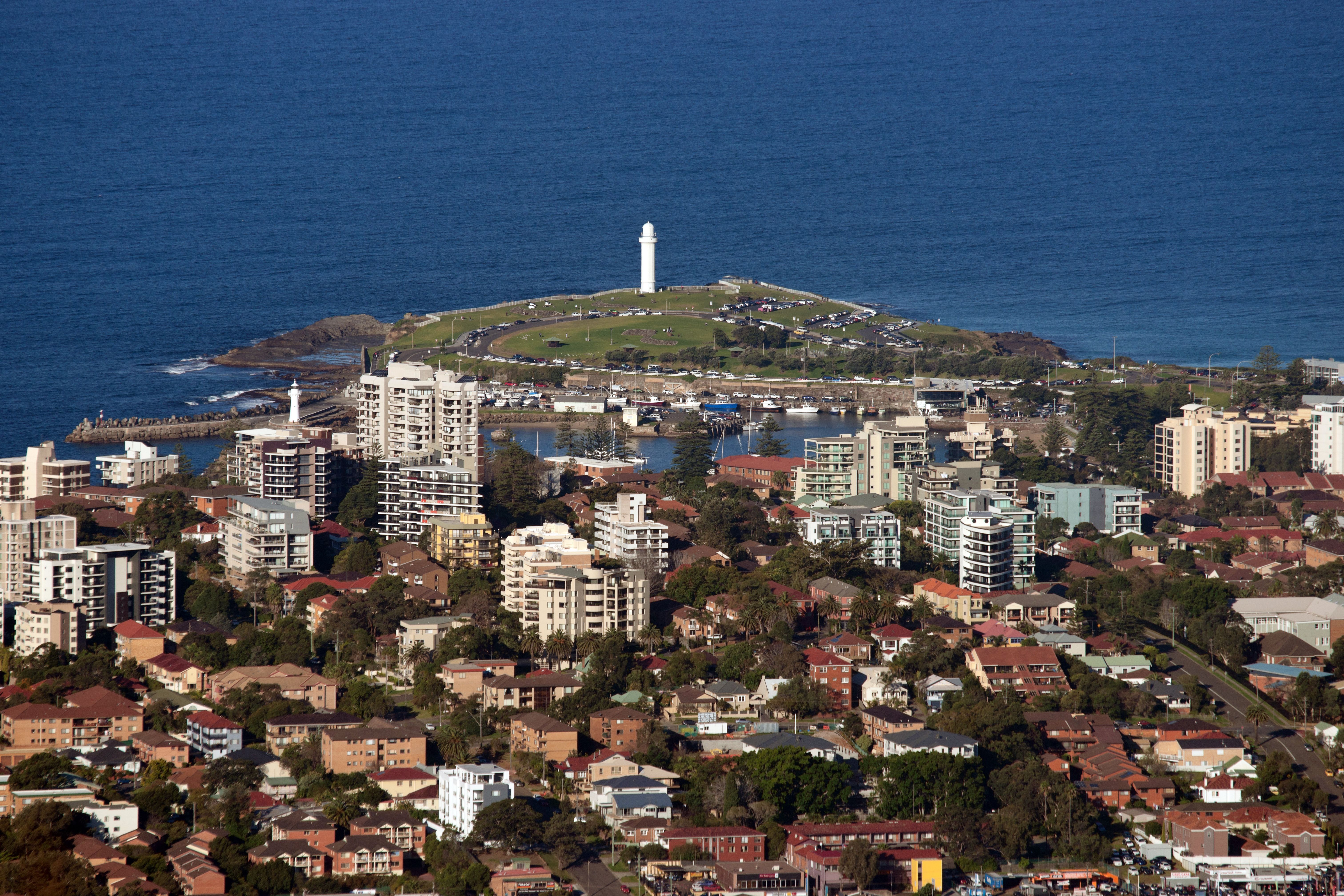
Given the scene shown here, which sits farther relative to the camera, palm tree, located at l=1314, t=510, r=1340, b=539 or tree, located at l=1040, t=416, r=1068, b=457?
tree, located at l=1040, t=416, r=1068, b=457

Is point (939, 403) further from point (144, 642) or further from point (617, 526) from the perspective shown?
point (144, 642)

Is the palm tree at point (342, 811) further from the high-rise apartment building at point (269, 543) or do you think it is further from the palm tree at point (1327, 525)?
the palm tree at point (1327, 525)

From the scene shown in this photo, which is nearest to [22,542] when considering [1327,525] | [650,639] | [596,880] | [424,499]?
[424,499]

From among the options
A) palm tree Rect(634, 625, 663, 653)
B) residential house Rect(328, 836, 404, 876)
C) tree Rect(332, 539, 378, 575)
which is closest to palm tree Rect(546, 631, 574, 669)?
palm tree Rect(634, 625, 663, 653)

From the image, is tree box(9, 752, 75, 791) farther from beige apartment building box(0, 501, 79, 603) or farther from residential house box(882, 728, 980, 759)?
residential house box(882, 728, 980, 759)

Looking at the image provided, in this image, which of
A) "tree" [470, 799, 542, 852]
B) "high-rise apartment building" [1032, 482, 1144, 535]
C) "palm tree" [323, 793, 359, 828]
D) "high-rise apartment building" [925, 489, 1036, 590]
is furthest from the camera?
"high-rise apartment building" [1032, 482, 1144, 535]
